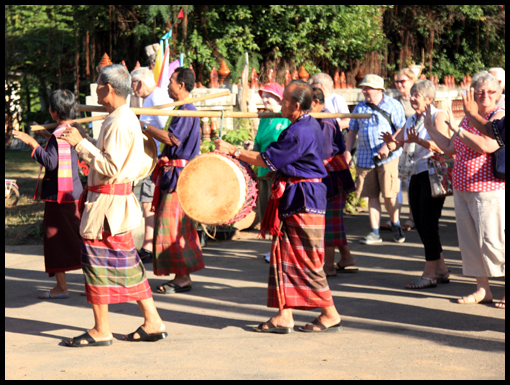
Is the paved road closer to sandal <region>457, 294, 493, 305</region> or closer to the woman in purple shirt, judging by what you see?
sandal <region>457, 294, 493, 305</region>

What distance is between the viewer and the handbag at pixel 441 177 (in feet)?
18.4

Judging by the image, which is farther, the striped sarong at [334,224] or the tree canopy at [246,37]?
the tree canopy at [246,37]

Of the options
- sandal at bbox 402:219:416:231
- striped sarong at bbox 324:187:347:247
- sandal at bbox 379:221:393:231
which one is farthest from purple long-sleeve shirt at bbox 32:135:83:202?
sandal at bbox 402:219:416:231

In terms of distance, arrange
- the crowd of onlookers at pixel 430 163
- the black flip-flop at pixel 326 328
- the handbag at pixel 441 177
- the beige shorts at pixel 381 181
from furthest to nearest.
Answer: the beige shorts at pixel 381 181 < the handbag at pixel 441 177 < the crowd of onlookers at pixel 430 163 < the black flip-flop at pixel 326 328

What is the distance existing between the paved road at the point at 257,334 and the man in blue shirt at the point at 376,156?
106cm

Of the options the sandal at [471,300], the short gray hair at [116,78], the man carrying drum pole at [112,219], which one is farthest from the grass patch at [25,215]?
the sandal at [471,300]

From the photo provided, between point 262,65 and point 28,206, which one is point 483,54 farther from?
point 28,206

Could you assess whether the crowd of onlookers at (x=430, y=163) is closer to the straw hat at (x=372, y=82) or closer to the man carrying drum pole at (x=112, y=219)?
the straw hat at (x=372, y=82)

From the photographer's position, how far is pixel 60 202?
217 inches

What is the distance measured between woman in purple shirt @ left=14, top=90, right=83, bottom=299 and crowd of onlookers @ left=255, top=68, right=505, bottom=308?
5.63 ft

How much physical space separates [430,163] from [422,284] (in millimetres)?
1120

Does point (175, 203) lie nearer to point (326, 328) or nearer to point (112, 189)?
point (112, 189)

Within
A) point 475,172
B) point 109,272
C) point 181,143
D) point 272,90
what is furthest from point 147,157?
point 475,172
